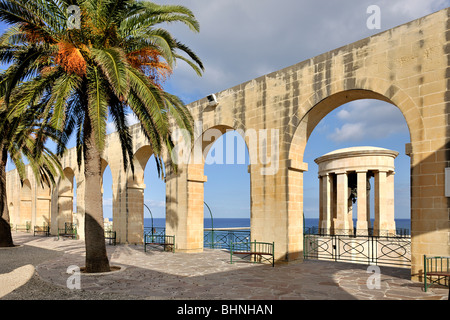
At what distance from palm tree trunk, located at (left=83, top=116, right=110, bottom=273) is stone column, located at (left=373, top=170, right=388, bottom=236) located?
17592 millimetres

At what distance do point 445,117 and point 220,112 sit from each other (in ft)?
26.7

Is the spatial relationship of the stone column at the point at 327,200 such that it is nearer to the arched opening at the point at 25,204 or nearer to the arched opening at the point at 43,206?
the arched opening at the point at 43,206

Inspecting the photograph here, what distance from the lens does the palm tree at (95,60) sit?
29.2 feet

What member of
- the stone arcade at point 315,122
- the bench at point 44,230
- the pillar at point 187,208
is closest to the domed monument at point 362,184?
the pillar at point 187,208

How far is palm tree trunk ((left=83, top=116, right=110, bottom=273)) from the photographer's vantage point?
10.2 metres

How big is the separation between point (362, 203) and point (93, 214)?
17948 mm

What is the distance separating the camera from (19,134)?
16.3 meters

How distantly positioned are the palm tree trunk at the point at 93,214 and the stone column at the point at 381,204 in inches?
693

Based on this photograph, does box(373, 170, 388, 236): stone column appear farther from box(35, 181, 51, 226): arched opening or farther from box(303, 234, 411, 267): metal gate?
box(35, 181, 51, 226): arched opening

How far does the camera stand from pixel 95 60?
9.04 meters

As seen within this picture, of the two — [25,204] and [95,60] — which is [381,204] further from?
[25,204]

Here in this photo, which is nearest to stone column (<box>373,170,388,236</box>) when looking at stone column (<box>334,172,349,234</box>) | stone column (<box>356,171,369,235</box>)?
stone column (<box>356,171,369,235</box>)

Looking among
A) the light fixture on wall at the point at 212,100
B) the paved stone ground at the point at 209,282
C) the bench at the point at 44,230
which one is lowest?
the bench at the point at 44,230
